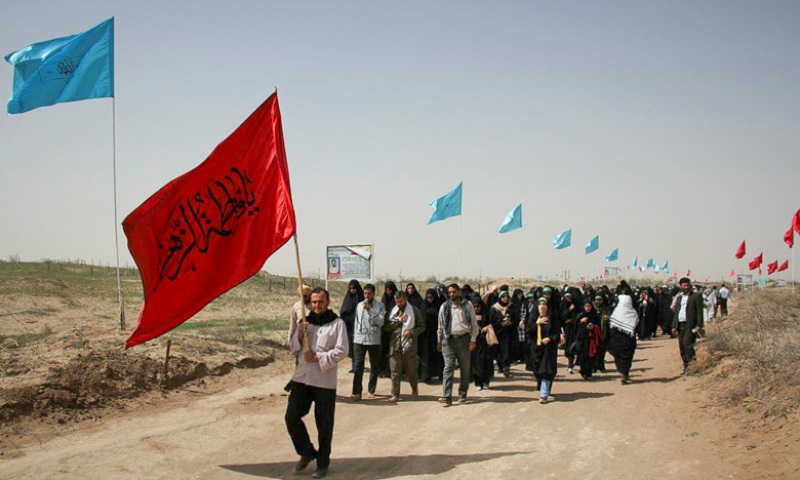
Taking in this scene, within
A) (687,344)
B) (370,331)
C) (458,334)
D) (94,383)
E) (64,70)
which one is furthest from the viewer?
(64,70)

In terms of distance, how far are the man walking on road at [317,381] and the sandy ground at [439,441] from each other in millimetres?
288

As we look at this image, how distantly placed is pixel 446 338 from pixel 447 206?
1231cm

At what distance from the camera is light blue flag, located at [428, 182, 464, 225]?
21.7m

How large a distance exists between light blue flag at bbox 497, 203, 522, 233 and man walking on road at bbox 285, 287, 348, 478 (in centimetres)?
2120

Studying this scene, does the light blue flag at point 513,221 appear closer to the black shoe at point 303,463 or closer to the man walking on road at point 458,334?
the man walking on road at point 458,334

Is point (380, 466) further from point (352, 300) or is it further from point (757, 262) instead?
point (757, 262)

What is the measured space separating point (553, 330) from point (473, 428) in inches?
110

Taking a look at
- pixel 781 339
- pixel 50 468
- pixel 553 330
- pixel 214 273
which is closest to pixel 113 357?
pixel 50 468

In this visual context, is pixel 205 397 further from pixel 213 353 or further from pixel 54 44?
pixel 54 44

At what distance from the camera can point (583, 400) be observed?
997 cm

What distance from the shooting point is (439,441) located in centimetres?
736

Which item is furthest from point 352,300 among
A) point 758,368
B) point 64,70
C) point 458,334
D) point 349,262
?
point 64,70

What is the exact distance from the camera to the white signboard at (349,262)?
15445 millimetres

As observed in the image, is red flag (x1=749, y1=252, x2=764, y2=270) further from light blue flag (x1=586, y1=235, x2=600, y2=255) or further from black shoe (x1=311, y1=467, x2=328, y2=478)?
black shoe (x1=311, y1=467, x2=328, y2=478)
